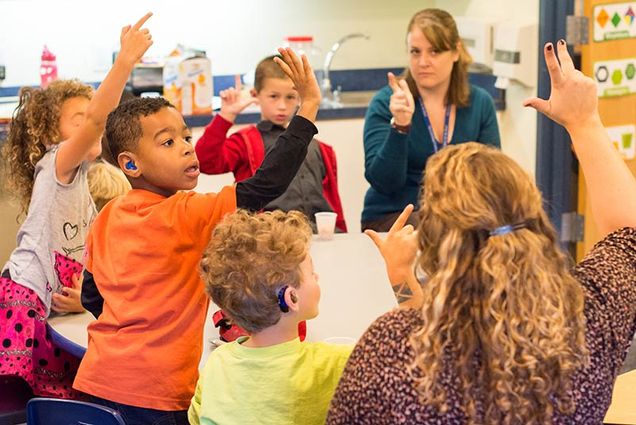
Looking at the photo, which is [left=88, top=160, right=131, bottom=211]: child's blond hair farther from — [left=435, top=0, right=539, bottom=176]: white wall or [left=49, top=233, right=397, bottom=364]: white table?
[left=435, top=0, right=539, bottom=176]: white wall

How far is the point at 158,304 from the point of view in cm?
210

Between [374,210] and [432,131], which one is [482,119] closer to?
[432,131]

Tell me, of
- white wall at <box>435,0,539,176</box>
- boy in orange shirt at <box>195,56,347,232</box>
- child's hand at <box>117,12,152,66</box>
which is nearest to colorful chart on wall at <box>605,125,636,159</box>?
white wall at <box>435,0,539,176</box>

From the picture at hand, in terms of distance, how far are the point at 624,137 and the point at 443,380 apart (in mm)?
3221

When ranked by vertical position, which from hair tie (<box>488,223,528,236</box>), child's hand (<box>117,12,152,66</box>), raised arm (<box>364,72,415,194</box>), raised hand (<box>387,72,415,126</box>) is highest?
child's hand (<box>117,12,152,66</box>)

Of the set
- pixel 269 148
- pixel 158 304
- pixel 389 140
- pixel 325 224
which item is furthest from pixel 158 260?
pixel 389 140

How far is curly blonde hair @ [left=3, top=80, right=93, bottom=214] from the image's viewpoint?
281 centimetres

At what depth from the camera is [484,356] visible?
142 centimetres

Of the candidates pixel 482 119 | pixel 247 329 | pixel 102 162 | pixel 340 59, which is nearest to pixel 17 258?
pixel 102 162

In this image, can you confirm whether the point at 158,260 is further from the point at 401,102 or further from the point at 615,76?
the point at 615,76

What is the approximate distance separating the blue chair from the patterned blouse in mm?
666

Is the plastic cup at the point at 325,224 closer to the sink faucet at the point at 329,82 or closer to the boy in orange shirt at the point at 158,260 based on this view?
the boy in orange shirt at the point at 158,260

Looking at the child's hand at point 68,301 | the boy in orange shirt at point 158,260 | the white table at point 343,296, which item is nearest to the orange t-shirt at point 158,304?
the boy in orange shirt at point 158,260

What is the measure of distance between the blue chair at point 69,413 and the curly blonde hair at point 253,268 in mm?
392
